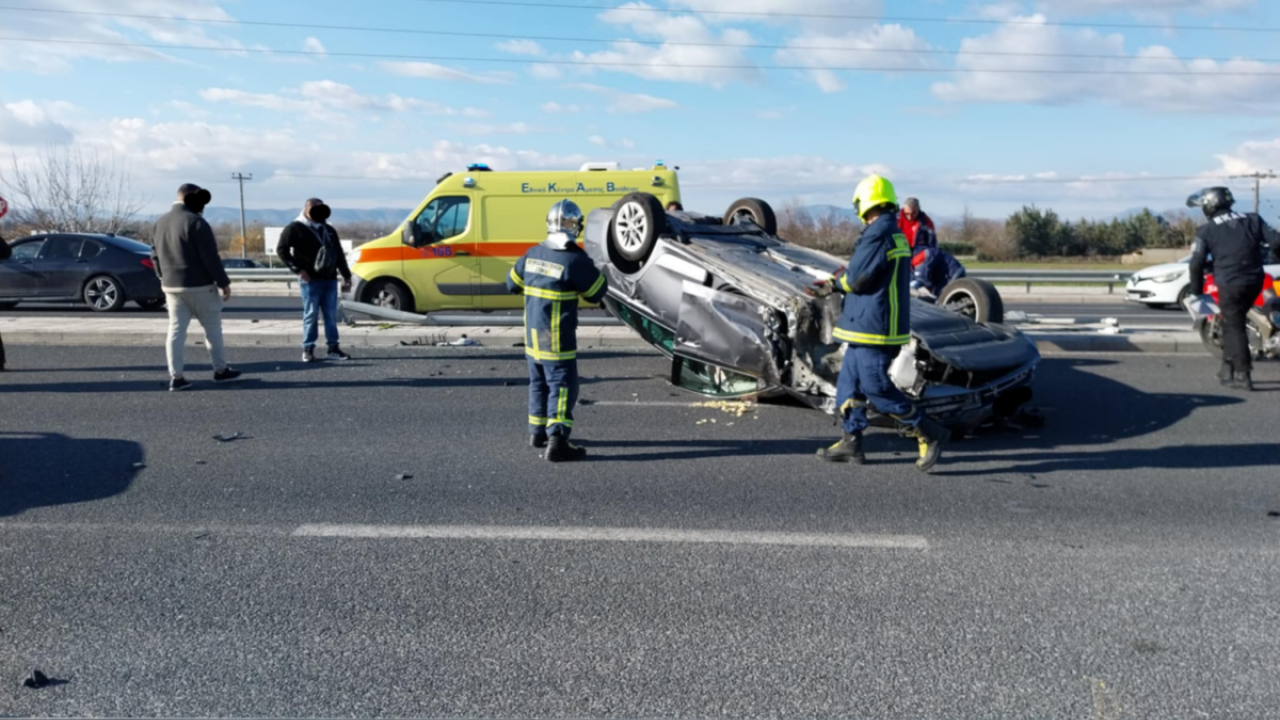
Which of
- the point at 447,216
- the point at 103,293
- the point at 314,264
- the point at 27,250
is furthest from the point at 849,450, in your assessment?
the point at 27,250

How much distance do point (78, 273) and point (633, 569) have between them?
15.2 meters

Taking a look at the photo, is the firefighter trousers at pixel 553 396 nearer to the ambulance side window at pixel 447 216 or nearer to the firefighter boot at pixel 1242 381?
the firefighter boot at pixel 1242 381

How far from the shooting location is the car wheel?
1641 cm

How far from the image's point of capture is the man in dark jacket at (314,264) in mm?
10398

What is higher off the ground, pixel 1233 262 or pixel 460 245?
pixel 460 245

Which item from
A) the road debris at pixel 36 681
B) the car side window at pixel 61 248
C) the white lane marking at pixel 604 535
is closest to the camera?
the road debris at pixel 36 681

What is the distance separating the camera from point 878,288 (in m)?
6.00

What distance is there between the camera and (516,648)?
365 cm

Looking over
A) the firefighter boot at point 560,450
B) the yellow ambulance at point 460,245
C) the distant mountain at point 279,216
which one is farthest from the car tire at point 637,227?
the distant mountain at point 279,216

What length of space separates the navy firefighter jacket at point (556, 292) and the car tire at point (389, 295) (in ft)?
26.9

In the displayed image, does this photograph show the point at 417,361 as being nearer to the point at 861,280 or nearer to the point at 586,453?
the point at 586,453

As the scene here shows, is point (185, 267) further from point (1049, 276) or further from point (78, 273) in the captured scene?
point (1049, 276)

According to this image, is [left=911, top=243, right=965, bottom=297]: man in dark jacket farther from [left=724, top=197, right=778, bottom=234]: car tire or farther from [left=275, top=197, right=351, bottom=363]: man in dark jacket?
[left=275, top=197, right=351, bottom=363]: man in dark jacket

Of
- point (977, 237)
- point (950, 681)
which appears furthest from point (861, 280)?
→ point (977, 237)
